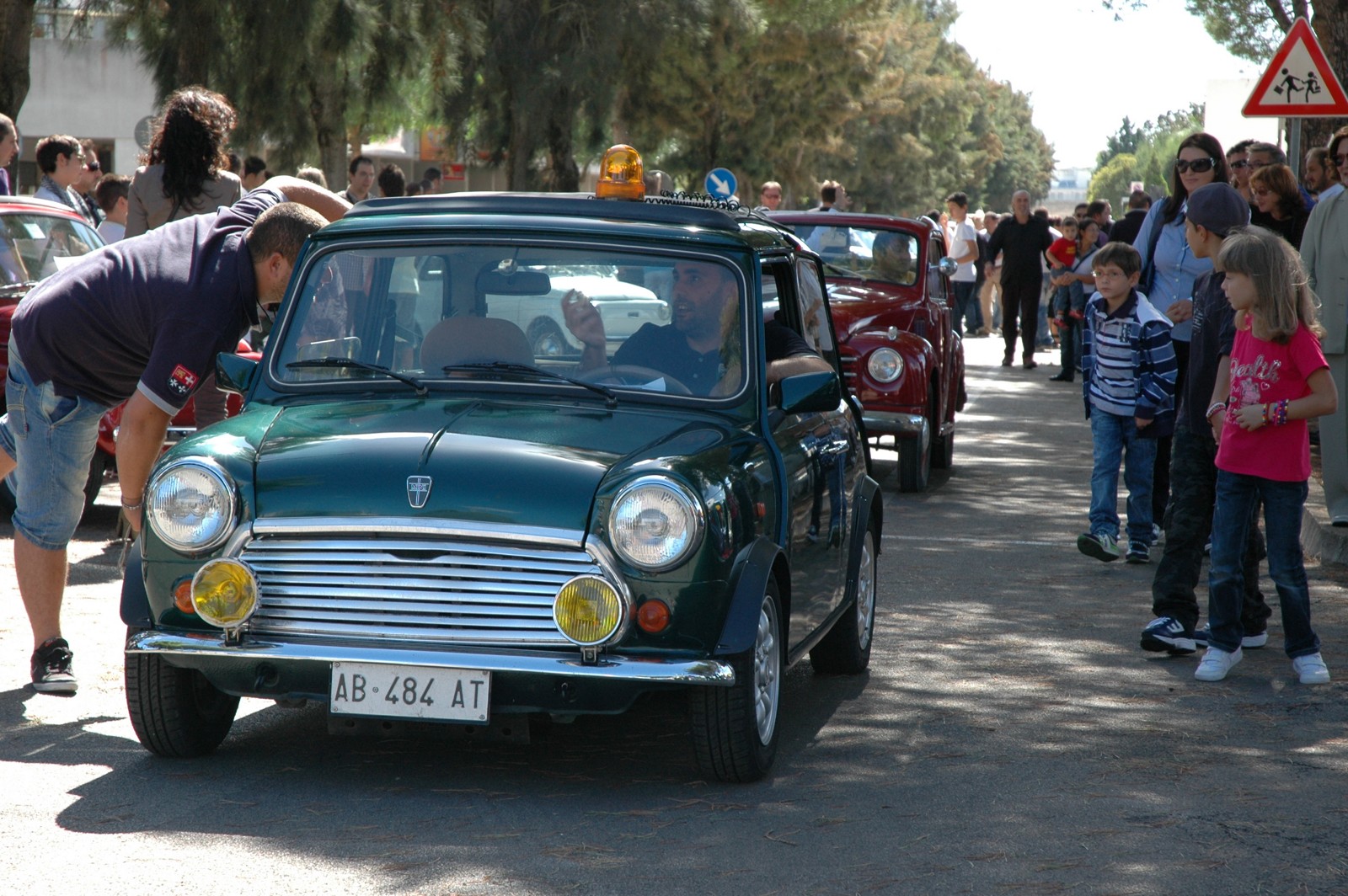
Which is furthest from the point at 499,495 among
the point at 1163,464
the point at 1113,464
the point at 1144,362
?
the point at 1163,464

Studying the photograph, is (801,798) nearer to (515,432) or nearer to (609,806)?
(609,806)

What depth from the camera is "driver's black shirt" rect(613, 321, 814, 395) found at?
5.61 m

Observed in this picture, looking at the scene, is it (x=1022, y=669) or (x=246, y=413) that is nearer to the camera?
(x=246, y=413)

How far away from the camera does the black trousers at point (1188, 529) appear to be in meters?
7.39

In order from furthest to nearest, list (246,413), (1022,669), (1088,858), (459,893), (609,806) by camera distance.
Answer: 1. (1022,669)
2. (246,413)
3. (609,806)
4. (1088,858)
5. (459,893)

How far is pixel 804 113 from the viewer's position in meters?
47.5

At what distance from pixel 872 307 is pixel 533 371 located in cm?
769

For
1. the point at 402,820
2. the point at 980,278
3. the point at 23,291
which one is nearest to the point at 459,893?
the point at 402,820

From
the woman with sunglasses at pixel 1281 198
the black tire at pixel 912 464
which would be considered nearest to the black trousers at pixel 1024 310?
the black tire at pixel 912 464

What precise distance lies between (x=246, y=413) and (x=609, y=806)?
1.77m

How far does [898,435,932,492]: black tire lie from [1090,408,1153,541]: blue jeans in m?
2.71

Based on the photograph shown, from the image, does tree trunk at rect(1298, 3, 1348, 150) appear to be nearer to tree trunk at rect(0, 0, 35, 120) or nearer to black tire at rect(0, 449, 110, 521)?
black tire at rect(0, 449, 110, 521)

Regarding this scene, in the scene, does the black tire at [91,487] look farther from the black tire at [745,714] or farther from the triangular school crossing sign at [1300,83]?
the triangular school crossing sign at [1300,83]

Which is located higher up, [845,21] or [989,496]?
[845,21]
